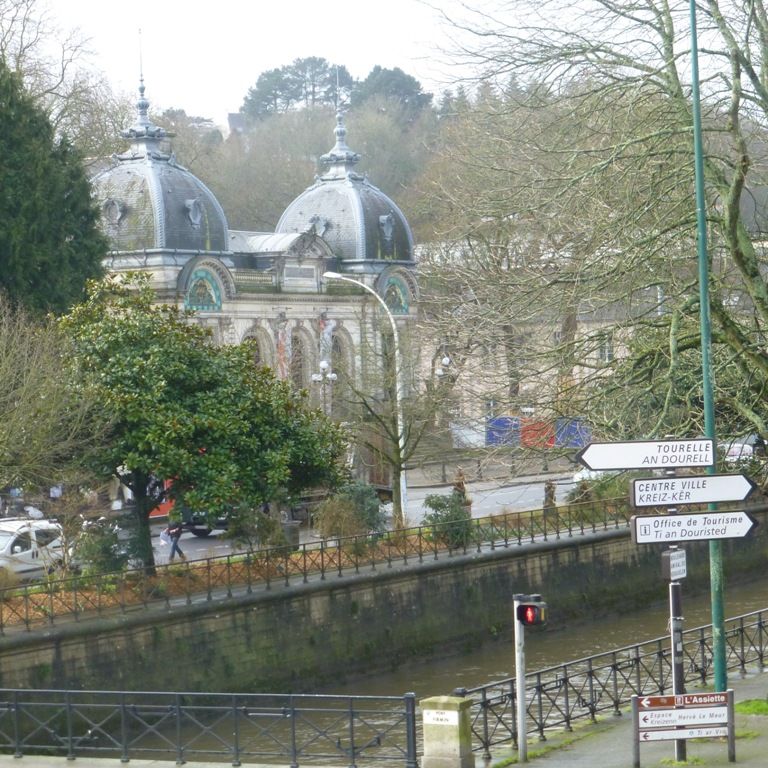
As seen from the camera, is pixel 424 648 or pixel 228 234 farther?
pixel 228 234

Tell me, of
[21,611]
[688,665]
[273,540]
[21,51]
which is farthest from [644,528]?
[21,51]

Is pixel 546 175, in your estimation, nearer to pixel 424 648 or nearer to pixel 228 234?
pixel 424 648

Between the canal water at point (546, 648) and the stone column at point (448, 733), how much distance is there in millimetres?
12064

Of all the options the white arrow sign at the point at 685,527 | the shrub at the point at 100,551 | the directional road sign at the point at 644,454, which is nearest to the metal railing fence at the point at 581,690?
the white arrow sign at the point at 685,527

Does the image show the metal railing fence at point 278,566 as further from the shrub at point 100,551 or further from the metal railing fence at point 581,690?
the metal railing fence at point 581,690

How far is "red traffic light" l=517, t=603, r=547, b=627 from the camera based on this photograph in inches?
747

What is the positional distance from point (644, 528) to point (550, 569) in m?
21.8

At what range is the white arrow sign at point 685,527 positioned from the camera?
1623 cm

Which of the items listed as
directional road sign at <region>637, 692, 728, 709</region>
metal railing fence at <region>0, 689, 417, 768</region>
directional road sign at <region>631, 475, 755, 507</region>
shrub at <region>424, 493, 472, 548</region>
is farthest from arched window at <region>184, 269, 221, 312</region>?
directional road sign at <region>631, 475, 755, 507</region>

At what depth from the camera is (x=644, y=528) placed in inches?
639

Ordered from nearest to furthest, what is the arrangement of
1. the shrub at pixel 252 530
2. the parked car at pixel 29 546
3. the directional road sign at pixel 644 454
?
1. the directional road sign at pixel 644 454
2. the shrub at pixel 252 530
3. the parked car at pixel 29 546

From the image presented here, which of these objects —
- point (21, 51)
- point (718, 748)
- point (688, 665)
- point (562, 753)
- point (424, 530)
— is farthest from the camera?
point (21, 51)

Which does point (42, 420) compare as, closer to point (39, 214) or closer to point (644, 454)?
point (39, 214)

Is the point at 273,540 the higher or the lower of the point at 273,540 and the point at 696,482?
the lower
